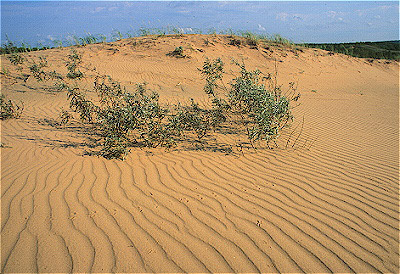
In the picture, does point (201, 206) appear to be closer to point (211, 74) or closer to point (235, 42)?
point (211, 74)

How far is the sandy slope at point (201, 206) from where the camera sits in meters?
2.25

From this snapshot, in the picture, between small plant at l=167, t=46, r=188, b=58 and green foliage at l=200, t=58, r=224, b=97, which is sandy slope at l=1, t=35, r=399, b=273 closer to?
green foliage at l=200, t=58, r=224, b=97

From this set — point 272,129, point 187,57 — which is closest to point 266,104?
point 272,129

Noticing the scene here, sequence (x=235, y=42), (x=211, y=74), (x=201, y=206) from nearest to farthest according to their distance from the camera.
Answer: (x=201, y=206) → (x=211, y=74) → (x=235, y=42)

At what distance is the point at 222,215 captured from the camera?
9.18ft

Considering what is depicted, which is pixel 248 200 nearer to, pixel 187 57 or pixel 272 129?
pixel 272 129

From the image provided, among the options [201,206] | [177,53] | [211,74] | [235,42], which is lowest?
[201,206]

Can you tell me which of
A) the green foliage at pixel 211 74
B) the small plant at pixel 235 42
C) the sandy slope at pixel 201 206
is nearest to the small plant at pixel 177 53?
the small plant at pixel 235 42

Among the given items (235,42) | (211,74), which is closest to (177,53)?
(235,42)

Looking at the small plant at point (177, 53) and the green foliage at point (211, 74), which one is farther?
the small plant at point (177, 53)

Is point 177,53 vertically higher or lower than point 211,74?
higher

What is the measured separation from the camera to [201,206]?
2.95 metres

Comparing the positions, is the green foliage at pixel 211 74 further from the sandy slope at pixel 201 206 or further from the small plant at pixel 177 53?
the small plant at pixel 177 53

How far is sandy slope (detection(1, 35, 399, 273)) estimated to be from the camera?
2.25 metres
